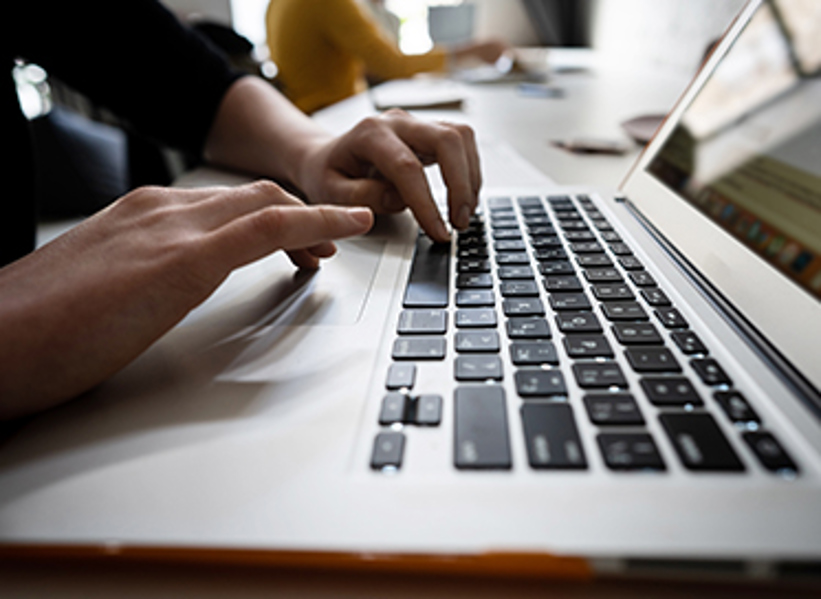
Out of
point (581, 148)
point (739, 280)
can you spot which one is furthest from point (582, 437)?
point (581, 148)

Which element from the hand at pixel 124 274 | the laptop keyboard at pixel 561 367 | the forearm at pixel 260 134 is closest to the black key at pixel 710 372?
the laptop keyboard at pixel 561 367

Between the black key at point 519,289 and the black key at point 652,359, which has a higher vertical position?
the black key at point 519,289

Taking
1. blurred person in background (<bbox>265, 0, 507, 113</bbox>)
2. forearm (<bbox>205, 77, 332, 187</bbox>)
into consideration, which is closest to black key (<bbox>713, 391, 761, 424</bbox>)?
forearm (<bbox>205, 77, 332, 187</bbox>)

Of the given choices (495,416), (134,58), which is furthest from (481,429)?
(134,58)

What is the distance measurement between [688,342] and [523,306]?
9 cm

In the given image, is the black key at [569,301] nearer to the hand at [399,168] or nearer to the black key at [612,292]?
the black key at [612,292]

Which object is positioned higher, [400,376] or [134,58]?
[134,58]

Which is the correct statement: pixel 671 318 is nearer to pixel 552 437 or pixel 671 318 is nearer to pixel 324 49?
pixel 552 437

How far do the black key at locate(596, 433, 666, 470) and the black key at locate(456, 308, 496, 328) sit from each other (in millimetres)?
111

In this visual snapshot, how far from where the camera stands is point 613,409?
0.22 metres

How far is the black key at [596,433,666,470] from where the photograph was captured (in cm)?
19

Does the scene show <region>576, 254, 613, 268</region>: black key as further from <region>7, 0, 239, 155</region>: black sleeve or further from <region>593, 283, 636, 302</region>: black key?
<region>7, 0, 239, 155</region>: black sleeve

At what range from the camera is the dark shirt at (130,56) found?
65 centimetres

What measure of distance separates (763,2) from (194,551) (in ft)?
1.89
